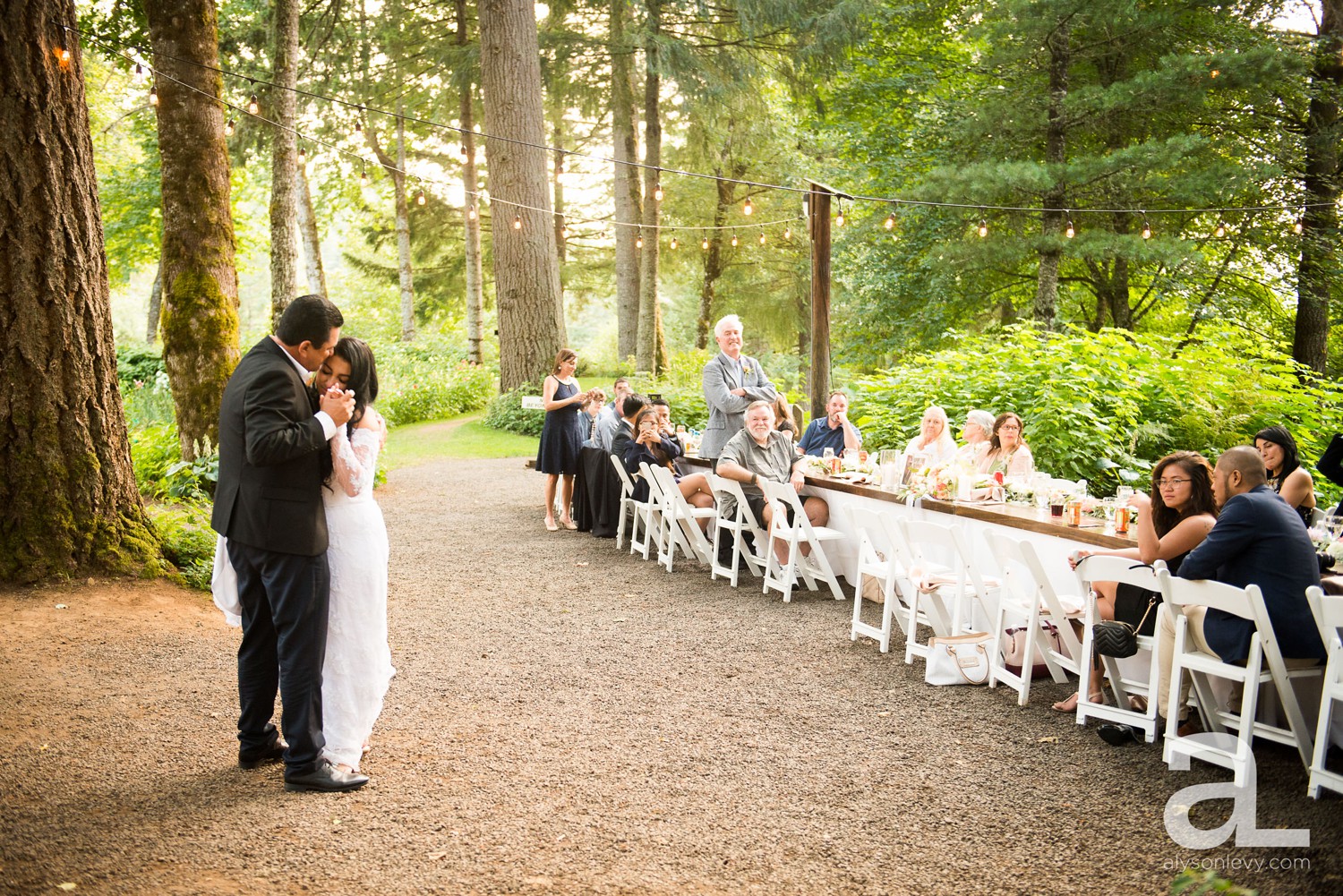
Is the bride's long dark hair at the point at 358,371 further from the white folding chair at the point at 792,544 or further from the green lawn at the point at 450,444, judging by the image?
the green lawn at the point at 450,444

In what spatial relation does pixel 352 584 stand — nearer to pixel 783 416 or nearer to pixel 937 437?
pixel 937 437

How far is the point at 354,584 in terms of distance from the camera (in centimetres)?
395

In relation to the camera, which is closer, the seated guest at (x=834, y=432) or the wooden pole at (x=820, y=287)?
the seated guest at (x=834, y=432)

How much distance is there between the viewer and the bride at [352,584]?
3.90 m

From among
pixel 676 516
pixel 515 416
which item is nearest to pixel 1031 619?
pixel 676 516

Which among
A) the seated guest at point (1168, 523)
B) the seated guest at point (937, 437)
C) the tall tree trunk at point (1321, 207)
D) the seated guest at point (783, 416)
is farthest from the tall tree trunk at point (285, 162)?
the tall tree trunk at point (1321, 207)

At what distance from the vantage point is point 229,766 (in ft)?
13.7

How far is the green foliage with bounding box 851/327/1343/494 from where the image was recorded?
9680 millimetres

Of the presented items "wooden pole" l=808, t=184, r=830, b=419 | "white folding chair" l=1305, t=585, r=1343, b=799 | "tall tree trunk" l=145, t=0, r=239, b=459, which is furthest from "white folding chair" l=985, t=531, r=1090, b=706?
"tall tree trunk" l=145, t=0, r=239, b=459

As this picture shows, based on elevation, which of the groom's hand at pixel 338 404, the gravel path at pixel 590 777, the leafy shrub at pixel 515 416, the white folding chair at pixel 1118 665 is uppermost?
the groom's hand at pixel 338 404

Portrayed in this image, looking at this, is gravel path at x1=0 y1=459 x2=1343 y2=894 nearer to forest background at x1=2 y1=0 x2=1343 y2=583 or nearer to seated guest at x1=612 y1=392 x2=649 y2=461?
seated guest at x1=612 y1=392 x2=649 y2=461

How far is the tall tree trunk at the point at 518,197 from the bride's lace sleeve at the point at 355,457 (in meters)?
13.9

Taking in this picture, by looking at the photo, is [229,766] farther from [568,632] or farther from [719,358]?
[719,358]

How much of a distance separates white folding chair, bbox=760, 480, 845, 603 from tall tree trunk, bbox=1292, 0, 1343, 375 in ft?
39.7
